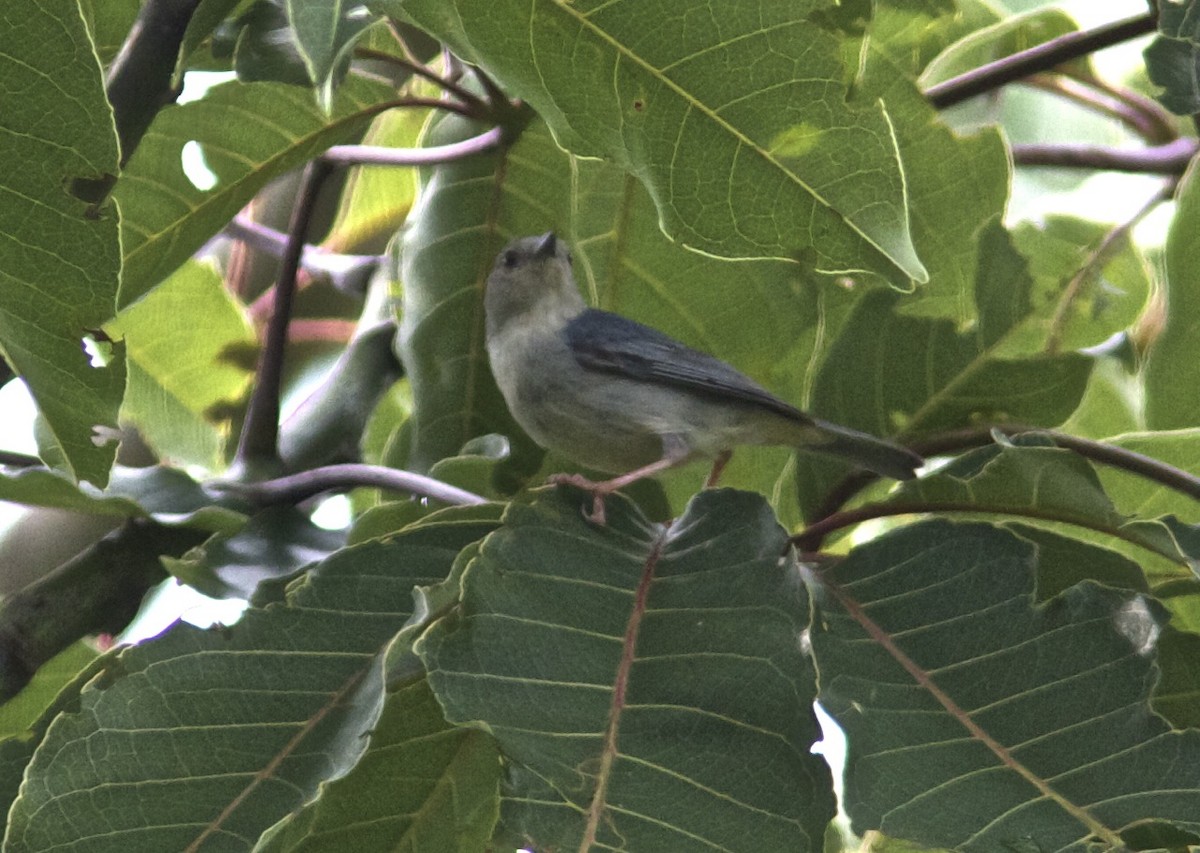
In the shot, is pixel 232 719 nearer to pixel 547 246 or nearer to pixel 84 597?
pixel 84 597

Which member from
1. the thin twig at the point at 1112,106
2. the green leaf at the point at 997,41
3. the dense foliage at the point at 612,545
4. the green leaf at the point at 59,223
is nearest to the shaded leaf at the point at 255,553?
the dense foliage at the point at 612,545

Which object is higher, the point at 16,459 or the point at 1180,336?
the point at 16,459

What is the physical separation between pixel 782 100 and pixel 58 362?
2.61ft

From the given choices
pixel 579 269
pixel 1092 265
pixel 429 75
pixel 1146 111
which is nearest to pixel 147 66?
pixel 429 75

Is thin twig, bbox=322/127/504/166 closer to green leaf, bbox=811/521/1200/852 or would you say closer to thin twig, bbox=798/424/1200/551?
thin twig, bbox=798/424/1200/551

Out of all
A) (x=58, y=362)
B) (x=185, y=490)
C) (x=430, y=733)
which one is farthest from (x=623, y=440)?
(x=58, y=362)

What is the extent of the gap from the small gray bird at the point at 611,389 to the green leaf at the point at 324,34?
40.4 inches

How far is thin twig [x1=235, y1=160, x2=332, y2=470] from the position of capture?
83.1 inches

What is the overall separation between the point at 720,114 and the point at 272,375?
2.84 ft

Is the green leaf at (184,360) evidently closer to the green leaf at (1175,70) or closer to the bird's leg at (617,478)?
the bird's leg at (617,478)

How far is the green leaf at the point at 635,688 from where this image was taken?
4.55ft

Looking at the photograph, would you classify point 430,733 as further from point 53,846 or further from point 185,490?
point 185,490

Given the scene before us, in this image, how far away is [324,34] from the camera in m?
1.37

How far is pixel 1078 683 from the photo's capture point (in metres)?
1.58
